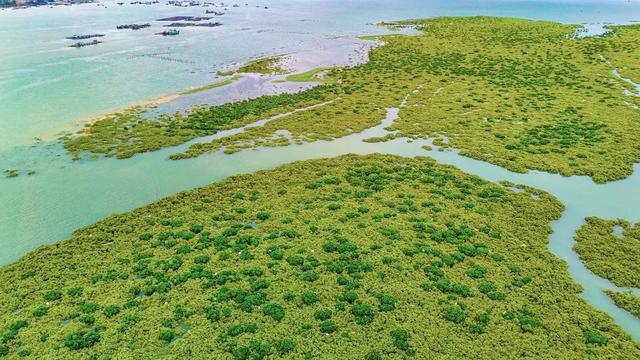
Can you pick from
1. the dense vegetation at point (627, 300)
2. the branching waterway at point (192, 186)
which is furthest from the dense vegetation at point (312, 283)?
the dense vegetation at point (627, 300)

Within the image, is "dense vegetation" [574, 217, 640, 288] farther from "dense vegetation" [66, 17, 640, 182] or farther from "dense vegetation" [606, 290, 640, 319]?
"dense vegetation" [66, 17, 640, 182]

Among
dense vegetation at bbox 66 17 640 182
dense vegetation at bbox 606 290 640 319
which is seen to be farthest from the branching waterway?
dense vegetation at bbox 66 17 640 182

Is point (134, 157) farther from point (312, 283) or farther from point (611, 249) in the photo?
point (611, 249)

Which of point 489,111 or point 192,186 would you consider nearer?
point 192,186

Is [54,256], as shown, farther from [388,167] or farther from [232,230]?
[388,167]

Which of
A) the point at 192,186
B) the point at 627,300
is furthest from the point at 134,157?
the point at 627,300

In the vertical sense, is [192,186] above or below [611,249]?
below

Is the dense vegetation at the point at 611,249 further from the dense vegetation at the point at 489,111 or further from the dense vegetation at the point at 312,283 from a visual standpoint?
the dense vegetation at the point at 489,111
